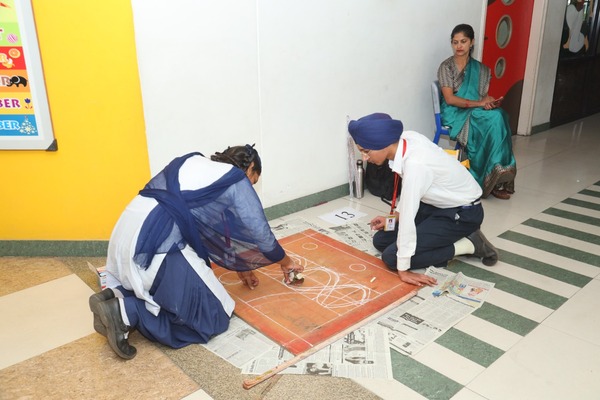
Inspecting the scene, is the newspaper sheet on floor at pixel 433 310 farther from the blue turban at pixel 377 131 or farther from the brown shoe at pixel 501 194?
the brown shoe at pixel 501 194

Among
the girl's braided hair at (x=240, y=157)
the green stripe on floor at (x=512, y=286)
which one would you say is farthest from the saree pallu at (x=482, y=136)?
the girl's braided hair at (x=240, y=157)

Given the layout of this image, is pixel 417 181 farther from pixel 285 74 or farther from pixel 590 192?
pixel 590 192

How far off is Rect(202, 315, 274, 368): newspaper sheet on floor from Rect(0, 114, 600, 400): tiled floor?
69 millimetres

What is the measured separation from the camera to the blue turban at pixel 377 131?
247 centimetres

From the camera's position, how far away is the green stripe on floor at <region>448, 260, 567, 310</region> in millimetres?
2508

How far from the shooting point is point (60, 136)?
2791mm

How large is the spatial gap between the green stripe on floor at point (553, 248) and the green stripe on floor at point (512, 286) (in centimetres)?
48

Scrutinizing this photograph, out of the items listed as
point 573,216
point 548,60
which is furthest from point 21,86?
point 548,60

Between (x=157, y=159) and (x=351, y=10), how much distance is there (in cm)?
179

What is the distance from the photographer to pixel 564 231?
10.9ft

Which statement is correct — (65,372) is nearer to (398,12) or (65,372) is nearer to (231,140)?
(231,140)

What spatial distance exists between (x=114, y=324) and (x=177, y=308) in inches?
10.1

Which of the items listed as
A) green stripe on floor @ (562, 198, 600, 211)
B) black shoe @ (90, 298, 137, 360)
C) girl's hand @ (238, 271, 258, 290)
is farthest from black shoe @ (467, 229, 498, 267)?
black shoe @ (90, 298, 137, 360)

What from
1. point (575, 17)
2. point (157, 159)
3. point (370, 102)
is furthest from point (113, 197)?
point (575, 17)
